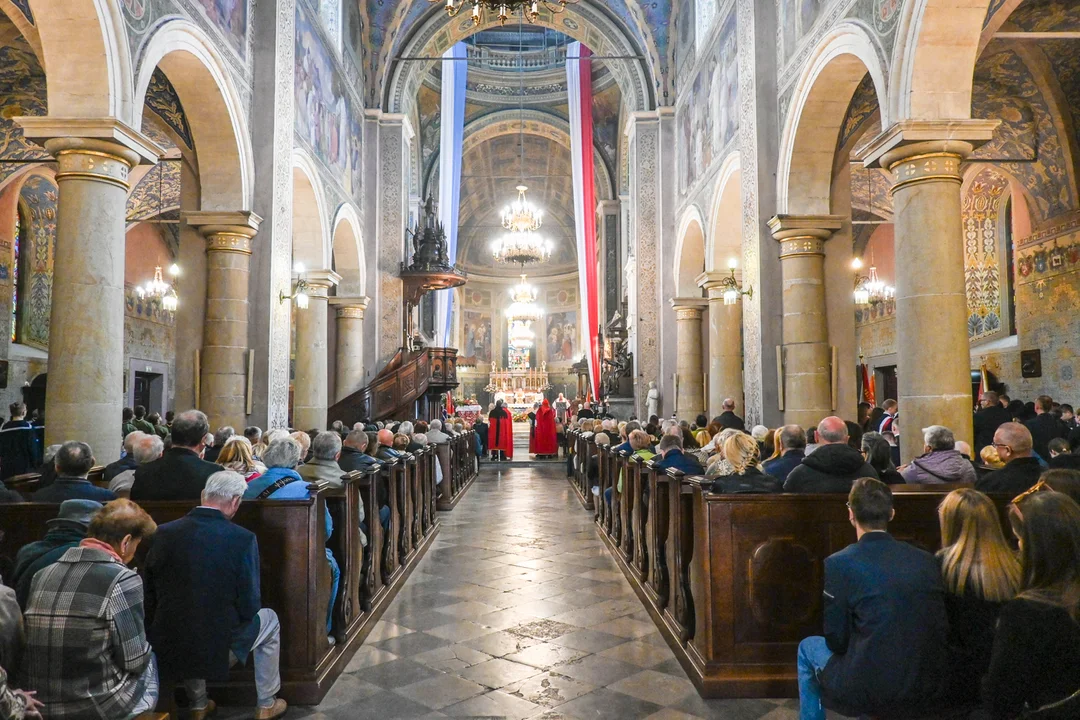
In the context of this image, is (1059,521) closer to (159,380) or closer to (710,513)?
(710,513)

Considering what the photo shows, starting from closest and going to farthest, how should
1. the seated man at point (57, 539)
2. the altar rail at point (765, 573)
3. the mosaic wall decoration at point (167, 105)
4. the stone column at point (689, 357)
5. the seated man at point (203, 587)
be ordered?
the seated man at point (57, 539) < the seated man at point (203, 587) < the altar rail at point (765, 573) < the mosaic wall decoration at point (167, 105) < the stone column at point (689, 357)

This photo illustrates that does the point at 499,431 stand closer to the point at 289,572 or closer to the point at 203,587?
the point at 289,572

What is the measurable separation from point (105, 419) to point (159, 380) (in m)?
13.1

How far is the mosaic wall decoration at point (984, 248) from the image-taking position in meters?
13.5

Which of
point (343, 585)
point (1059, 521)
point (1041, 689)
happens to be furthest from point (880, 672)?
point (343, 585)

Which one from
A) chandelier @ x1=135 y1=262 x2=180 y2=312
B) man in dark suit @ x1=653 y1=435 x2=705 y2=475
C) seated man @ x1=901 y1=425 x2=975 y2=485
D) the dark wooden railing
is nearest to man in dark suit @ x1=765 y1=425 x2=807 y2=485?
man in dark suit @ x1=653 y1=435 x2=705 y2=475

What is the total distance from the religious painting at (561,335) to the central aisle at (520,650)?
91.4 feet

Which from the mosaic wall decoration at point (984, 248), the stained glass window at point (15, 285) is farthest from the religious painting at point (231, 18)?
the mosaic wall decoration at point (984, 248)

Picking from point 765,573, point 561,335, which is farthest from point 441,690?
point 561,335

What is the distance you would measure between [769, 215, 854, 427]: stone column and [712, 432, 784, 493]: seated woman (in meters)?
4.98

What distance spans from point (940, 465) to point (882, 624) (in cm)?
238

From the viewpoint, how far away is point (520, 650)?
4.29 metres

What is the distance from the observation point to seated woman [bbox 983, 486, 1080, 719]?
1.91 metres

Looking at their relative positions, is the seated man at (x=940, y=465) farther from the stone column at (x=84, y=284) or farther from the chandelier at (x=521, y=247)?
the chandelier at (x=521, y=247)
